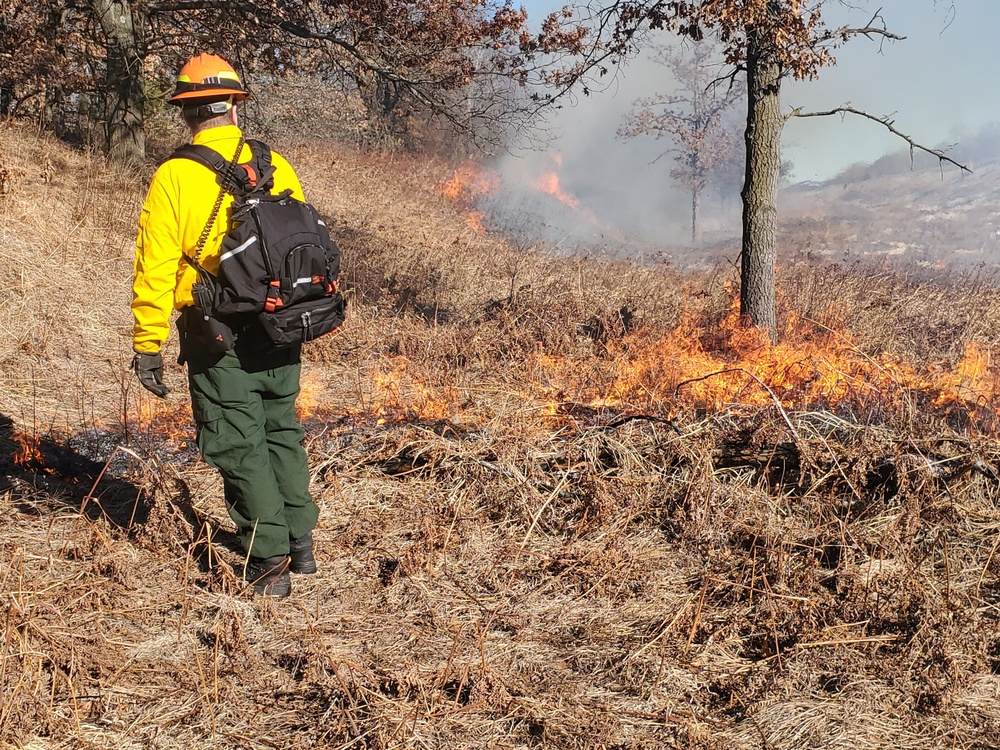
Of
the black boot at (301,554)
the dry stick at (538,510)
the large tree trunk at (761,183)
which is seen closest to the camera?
the black boot at (301,554)

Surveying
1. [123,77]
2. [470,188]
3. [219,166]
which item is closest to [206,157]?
[219,166]

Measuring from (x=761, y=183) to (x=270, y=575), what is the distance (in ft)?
20.3

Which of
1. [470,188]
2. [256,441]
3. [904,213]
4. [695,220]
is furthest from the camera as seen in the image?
[695,220]

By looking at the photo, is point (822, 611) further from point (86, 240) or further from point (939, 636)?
point (86, 240)

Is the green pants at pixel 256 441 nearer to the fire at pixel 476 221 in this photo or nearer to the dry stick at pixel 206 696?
the dry stick at pixel 206 696

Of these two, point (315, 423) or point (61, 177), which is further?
point (61, 177)

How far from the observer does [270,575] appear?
11.6 ft

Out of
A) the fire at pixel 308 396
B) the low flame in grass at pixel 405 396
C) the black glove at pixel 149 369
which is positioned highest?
the black glove at pixel 149 369

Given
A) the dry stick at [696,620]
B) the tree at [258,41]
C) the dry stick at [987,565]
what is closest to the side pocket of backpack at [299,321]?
the dry stick at [696,620]

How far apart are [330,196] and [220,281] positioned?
13.9 m

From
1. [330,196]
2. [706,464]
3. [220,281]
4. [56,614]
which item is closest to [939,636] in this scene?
[706,464]

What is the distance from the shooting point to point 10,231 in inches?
320

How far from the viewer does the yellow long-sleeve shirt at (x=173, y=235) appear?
124 inches

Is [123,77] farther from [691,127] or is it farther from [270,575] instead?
[691,127]
